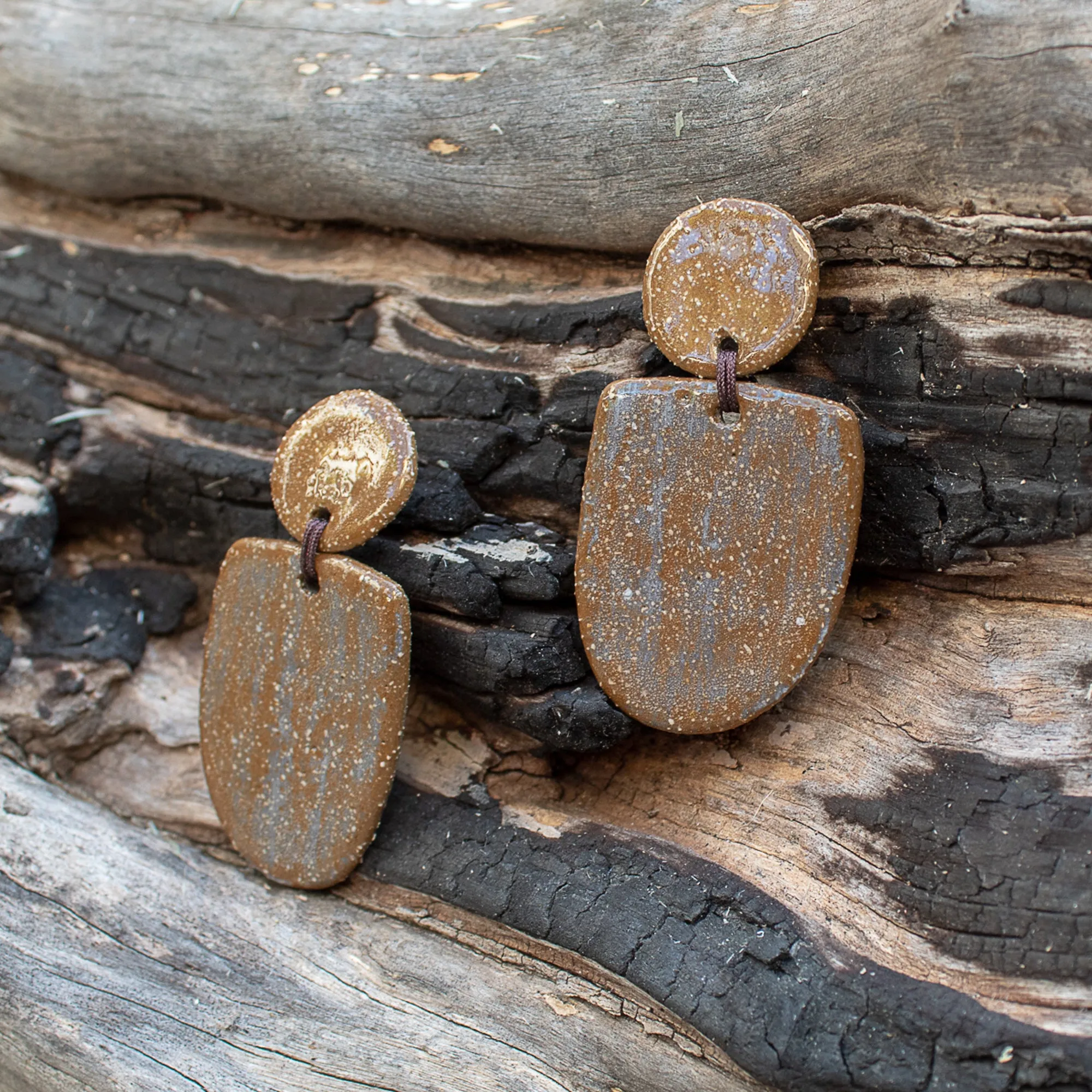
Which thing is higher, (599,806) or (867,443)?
(867,443)

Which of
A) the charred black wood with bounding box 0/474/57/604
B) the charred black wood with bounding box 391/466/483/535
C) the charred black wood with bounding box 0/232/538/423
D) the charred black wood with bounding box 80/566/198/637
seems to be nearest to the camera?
the charred black wood with bounding box 391/466/483/535

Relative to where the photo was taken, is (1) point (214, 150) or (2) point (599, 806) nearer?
(2) point (599, 806)

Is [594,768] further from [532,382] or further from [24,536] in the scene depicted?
[24,536]

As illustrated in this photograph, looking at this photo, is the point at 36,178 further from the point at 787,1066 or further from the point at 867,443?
the point at 787,1066

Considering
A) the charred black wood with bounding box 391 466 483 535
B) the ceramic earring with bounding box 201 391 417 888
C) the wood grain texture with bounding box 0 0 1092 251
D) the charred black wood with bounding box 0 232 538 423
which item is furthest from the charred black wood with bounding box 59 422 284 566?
the wood grain texture with bounding box 0 0 1092 251

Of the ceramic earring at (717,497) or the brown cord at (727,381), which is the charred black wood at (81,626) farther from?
the brown cord at (727,381)

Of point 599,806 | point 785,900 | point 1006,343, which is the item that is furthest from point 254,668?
point 1006,343

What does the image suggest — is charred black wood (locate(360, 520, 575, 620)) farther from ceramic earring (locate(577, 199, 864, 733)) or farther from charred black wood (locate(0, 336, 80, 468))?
charred black wood (locate(0, 336, 80, 468))

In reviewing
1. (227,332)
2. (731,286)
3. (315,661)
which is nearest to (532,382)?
(731,286)

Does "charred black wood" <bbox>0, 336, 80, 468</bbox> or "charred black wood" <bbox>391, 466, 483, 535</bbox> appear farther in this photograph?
"charred black wood" <bbox>0, 336, 80, 468</bbox>
